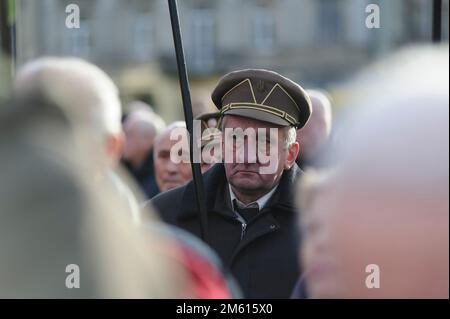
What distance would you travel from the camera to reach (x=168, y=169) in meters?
4.64

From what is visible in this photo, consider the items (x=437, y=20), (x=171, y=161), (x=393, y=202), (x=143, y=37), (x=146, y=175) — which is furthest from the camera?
(x=143, y=37)

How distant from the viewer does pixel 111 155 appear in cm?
213

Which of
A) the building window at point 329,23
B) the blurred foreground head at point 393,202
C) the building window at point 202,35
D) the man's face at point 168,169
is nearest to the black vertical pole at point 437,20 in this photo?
the blurred foreground head at point 393,202

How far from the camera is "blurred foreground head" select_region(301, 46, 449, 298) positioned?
1.22 meters

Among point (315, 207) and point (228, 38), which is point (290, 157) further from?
point (228, 38)

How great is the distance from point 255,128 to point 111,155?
92 cm

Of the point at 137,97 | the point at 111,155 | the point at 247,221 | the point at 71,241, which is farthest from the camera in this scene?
the point at 137,97

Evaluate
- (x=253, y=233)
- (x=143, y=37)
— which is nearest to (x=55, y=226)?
(x=253, y=233)

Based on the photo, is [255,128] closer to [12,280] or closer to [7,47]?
[7,47]

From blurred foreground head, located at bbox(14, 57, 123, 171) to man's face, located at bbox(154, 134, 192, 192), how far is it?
2.29 m

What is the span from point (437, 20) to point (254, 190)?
71cm

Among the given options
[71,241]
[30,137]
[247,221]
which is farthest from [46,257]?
[247,221]

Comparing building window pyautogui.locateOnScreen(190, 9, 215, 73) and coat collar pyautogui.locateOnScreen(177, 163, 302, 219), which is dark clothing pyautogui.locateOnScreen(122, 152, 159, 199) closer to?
coat collar pyautogui.locateOnScreen(177, 163, 302, 219)

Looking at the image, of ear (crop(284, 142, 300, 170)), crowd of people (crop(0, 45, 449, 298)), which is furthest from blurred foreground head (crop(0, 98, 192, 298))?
→ ear (crop(284, 142, 300, 170))
